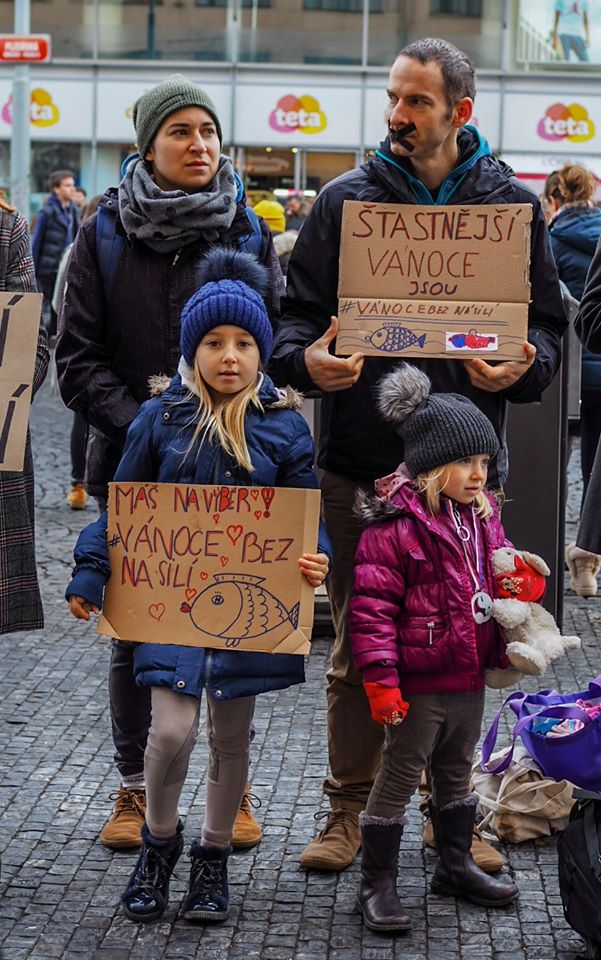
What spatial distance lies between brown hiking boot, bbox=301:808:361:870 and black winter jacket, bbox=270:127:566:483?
3.10 feet

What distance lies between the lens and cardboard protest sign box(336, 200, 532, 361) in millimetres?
3828

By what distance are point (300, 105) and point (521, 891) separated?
2109cm

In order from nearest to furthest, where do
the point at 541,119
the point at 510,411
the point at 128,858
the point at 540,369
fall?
1. the point at 540,369
2. the point at 128,858
3. the point at 510,411
4. the point at 541,119

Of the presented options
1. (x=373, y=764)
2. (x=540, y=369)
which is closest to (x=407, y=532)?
(x=540, y=369)

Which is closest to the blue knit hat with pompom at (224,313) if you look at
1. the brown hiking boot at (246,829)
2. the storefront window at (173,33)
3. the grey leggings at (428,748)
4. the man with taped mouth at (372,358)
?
the man with taped mouth at (372,358)

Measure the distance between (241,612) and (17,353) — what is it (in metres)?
0.83

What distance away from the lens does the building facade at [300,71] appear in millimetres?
23734

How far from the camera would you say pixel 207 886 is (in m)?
3.78

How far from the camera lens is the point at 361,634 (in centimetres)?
362

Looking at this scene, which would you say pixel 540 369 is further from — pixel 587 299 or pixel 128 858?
pixel 128 858

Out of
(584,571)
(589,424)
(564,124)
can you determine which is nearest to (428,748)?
(584,571)

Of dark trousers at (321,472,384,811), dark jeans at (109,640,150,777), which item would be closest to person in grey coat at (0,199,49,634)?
dark jeans at (109,640,150,777)

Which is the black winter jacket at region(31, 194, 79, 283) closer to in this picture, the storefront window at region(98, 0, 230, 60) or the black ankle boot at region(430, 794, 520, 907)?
the storefront window at region(98, 0, 230, 60)

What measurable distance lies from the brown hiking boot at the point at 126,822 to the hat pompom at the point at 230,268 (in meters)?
1.45
